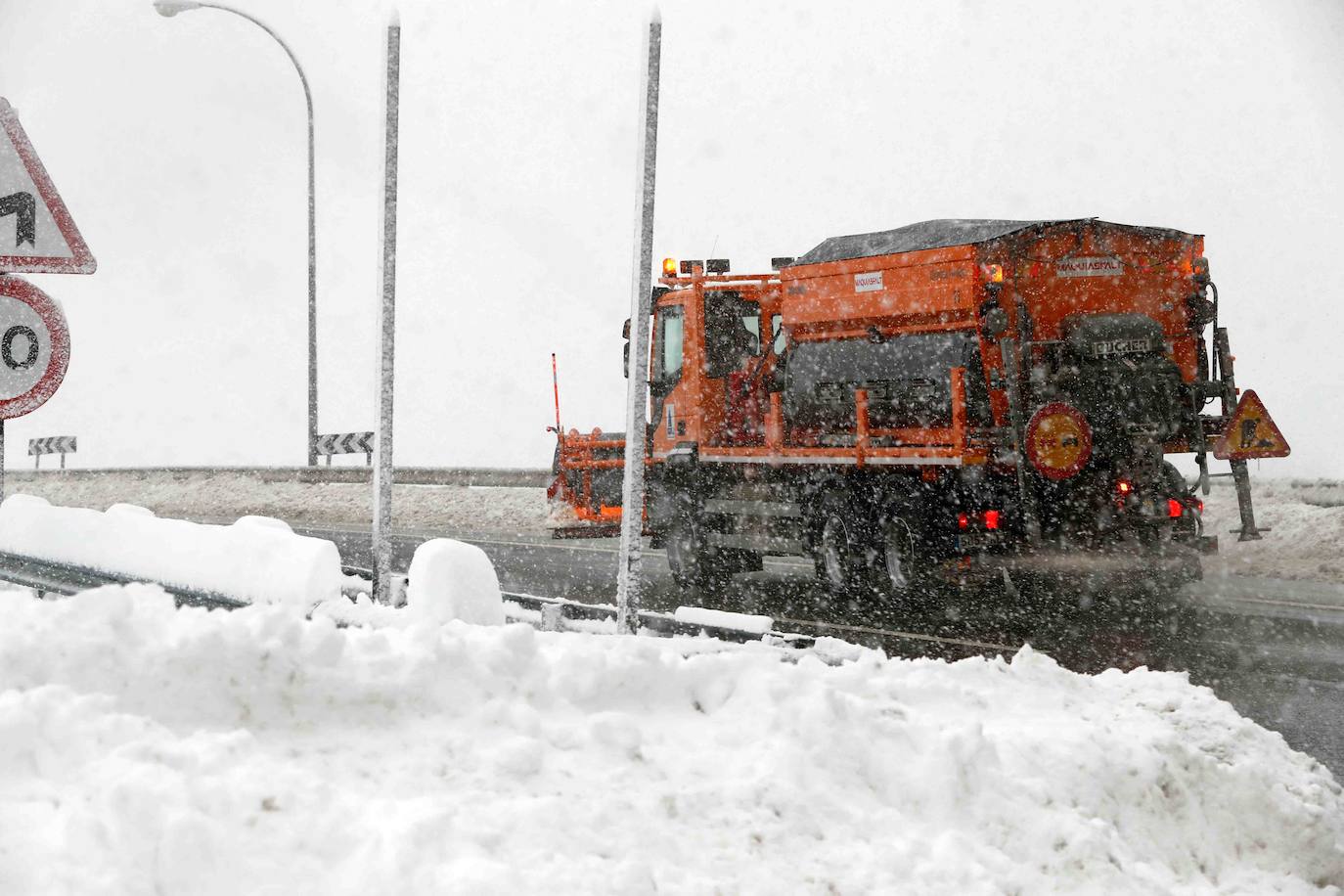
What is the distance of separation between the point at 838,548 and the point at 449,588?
5954mm

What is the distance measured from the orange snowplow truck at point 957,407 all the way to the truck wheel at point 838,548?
17mm

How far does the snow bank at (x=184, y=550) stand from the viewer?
5.16 meters

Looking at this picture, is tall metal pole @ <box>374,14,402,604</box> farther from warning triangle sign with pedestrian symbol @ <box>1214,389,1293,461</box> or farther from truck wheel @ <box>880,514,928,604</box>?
warning triangle sign with pedestrian symbol @ <box>1214,389,1293,461</box>

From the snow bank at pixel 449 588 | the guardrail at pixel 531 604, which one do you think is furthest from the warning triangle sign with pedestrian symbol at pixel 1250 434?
the snow bank at pixel 449 588

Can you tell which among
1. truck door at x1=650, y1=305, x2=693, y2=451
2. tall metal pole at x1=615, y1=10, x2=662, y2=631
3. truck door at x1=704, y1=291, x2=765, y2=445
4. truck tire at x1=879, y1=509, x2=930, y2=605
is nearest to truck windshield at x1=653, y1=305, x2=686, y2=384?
truck door at x1=650, y1=305, x2=693, y2=451

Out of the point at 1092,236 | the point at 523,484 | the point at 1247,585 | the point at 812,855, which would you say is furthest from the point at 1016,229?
the point at 523,484

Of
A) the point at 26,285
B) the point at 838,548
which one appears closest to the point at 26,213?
the point at 26,285

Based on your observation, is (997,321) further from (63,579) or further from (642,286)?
(63,579)

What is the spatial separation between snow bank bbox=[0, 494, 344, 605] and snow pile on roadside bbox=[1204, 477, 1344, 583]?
9.81 metres

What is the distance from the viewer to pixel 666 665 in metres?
4.32

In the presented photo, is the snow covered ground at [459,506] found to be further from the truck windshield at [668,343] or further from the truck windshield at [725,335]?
the truck windshield at [668,343]

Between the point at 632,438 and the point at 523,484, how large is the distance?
1556cm

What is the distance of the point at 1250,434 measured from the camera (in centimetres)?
1075

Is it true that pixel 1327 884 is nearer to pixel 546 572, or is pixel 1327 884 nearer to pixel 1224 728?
pixel 1224 728
